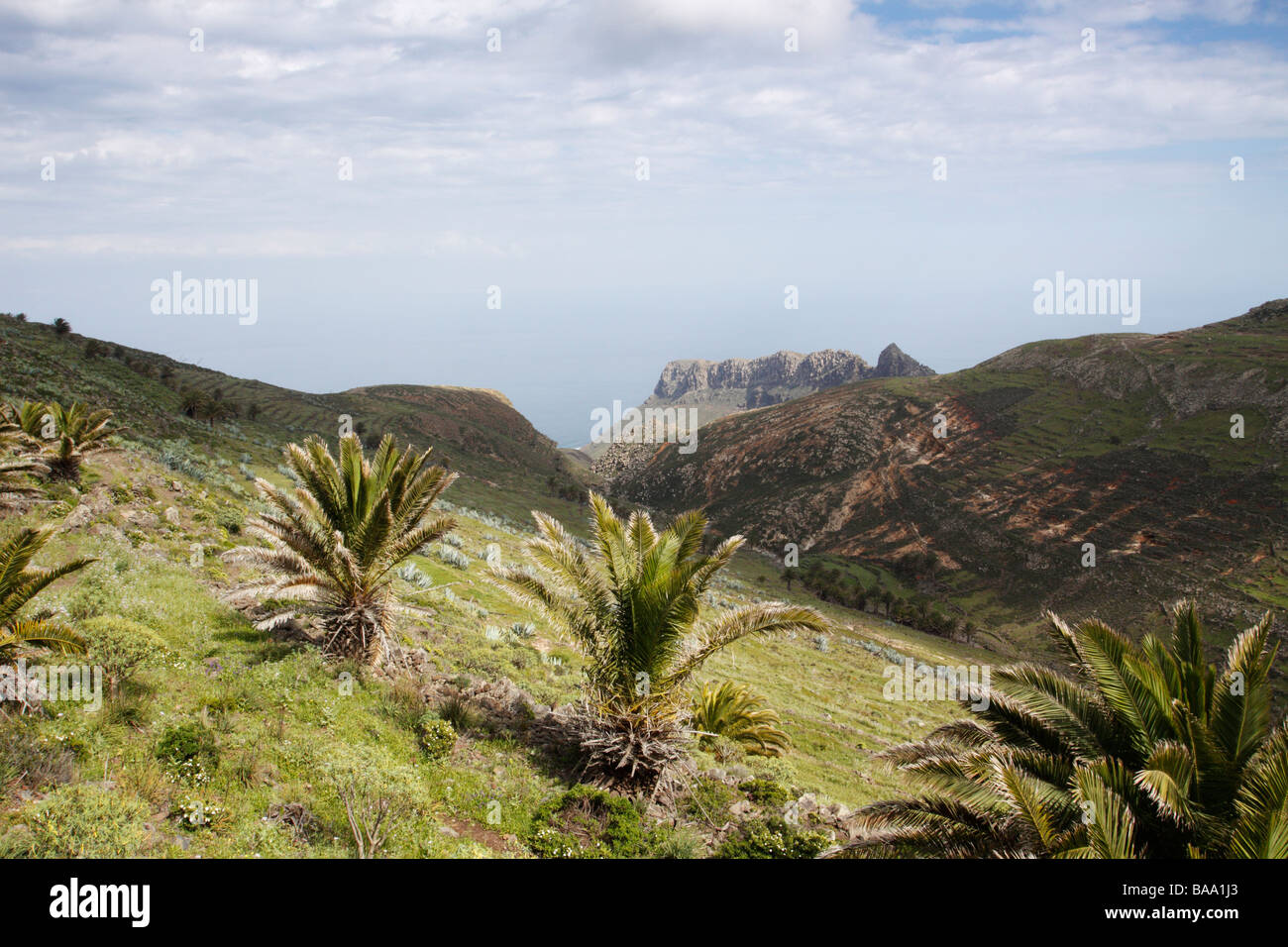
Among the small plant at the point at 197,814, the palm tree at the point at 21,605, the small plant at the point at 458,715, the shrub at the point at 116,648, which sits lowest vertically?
the small plant at the point at 458,715

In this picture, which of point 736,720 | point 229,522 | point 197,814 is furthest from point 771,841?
point 229,522

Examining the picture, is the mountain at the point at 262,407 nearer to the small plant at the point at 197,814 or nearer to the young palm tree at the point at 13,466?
the young palm tree at the point at 13,466

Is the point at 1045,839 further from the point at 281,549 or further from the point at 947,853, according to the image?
the point at 281,549

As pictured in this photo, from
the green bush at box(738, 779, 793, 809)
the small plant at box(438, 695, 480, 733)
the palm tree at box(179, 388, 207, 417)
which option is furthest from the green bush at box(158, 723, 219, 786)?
the palm tree at box(179, 388, 207, 417)

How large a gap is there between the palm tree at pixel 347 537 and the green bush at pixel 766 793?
6388mm

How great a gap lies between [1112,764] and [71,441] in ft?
70.6

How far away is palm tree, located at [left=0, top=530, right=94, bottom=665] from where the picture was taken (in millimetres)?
7418

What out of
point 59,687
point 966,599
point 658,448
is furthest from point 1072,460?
point 59,687

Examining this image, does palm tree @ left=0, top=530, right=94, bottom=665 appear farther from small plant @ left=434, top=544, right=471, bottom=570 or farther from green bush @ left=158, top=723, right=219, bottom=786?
small plant @ left=434, top=544, right=471, bottom=570

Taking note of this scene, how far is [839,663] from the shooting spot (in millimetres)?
28812

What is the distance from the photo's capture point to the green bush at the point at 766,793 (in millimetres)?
10289

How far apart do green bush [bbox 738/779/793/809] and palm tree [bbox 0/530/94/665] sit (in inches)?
358

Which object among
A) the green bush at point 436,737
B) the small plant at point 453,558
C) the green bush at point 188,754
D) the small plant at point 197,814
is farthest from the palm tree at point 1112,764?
the small plant at point 453,558

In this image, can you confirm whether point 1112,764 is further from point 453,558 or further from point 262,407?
point 262,407
